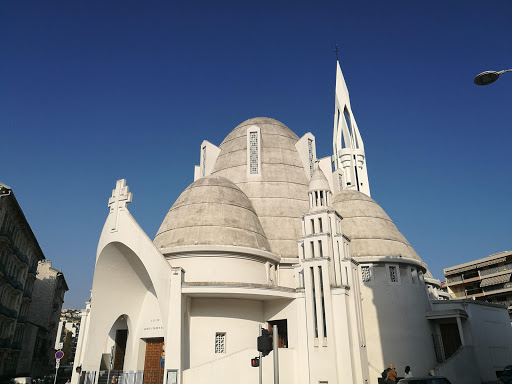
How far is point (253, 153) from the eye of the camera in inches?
1409

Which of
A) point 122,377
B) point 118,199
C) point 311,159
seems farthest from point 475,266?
point 118,199

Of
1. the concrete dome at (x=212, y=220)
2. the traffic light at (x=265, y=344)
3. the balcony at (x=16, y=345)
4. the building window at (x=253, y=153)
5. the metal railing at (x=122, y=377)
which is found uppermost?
the building window at (x=253, y=153)

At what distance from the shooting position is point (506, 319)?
33.5 meters

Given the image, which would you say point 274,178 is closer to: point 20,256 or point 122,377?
point 122,377

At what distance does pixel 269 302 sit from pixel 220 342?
4.14 metres

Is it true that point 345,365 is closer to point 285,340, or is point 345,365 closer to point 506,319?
point 285,340

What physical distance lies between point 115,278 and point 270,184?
14.4 meters

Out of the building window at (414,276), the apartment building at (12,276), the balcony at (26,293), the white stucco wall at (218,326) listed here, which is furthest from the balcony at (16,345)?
the building window at (414,276)

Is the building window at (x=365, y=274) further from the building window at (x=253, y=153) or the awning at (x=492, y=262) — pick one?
the awning at (x=492, y=262)

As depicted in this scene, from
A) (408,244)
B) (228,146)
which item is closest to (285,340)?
(408,244)

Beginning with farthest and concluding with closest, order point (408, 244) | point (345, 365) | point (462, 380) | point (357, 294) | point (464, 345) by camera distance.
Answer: point (408, 244) → point (464, 345) → point (462, 380) → point (357, 294) → point (345, 365)

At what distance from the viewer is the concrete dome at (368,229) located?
28141mm

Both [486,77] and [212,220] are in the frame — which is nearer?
[486,77]

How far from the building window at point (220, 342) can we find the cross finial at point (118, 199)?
8.86 m
